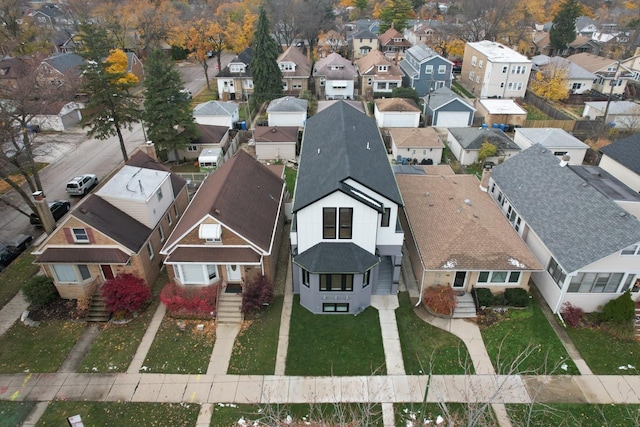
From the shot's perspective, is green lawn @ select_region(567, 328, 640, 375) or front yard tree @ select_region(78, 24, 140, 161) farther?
front yard tree @ select_region(78, 24, 140, 161)

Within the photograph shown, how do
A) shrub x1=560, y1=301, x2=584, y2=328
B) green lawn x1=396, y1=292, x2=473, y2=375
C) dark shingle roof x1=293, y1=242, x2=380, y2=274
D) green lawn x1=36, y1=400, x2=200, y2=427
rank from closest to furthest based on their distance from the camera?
1. green lawn x1=36, y1=400, x2=200, y2=427
2. green lawn x1=396, y1=292, x2=473, y2=375
3. dark shingle roof x1=293, y1=242, x2=380, y2=274
4. shrub x1=560, y1=301, x2=584, y2=328

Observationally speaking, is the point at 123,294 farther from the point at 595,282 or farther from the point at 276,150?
the point at 595,282


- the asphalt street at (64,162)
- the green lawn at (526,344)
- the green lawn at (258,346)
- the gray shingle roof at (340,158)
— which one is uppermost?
the gray shingle roof at (340,158)

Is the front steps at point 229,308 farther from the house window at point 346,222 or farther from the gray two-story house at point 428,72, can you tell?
the gray two-story house at point 428,72

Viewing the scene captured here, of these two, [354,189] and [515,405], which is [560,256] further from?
[354,189]

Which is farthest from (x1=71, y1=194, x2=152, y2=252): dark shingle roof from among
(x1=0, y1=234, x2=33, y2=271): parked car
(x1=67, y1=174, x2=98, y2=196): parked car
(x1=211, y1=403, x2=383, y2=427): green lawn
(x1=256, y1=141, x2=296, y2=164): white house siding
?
(x1=256, y1=141, x2=296, y2=164): white house siding

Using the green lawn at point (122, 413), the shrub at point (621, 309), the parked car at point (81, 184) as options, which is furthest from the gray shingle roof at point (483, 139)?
the parked car at point (81, 184)

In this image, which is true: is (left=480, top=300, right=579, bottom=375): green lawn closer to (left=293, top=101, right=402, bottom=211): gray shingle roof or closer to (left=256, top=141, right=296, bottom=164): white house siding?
(left=293, top=101, right=402, bottom=211): gray shingle roof
